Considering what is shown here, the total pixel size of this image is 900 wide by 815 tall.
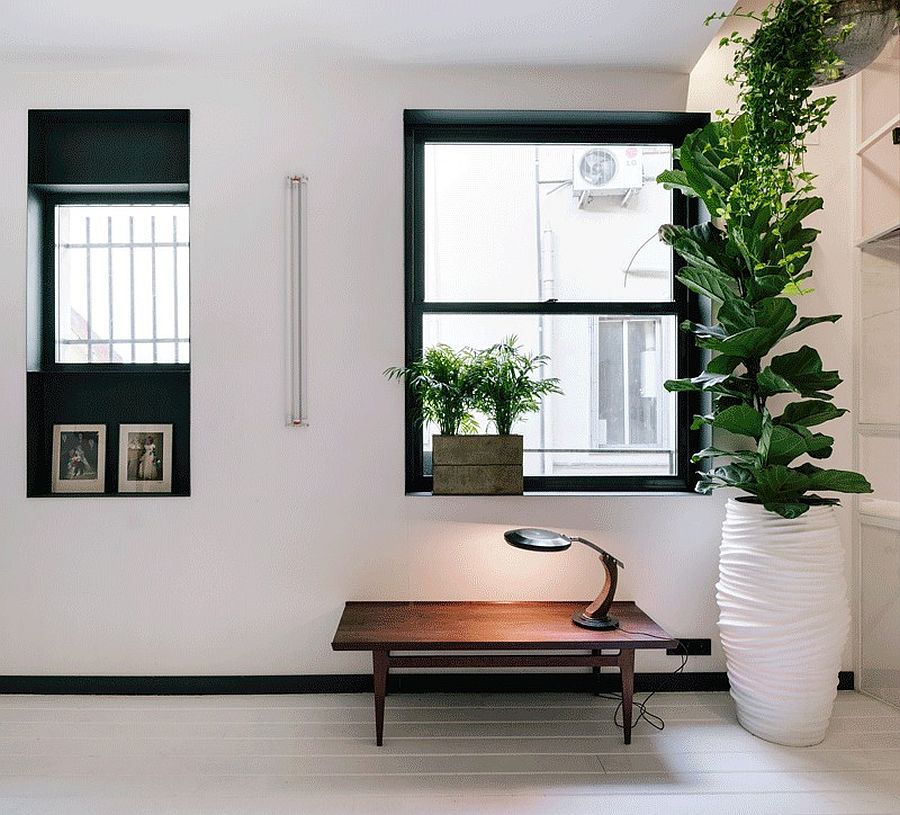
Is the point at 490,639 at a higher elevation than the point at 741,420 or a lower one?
lower

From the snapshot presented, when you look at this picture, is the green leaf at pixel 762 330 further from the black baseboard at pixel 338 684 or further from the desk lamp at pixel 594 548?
the black baseboard at pixel 338 684

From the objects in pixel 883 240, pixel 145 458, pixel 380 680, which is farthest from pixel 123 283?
pixel 883 240

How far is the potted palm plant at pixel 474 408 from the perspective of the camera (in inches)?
113

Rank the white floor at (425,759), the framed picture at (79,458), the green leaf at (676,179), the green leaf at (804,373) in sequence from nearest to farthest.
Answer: the white floor at (425,759)
the green leaf at (804,373)
the green leaf at (676,179)
the framed picture at (79,458)

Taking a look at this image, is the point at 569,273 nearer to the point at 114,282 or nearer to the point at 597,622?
the point at 597,622

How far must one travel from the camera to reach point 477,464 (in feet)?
9.57

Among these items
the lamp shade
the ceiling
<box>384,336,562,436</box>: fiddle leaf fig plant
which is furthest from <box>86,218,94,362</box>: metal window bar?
the lamp shade

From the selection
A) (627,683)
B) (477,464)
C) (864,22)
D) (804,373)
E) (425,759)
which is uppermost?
(864,22)

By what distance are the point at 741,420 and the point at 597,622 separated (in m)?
0.89

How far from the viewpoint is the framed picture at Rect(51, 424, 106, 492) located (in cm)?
306

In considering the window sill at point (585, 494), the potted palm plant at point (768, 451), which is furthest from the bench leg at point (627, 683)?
the window sill at point (585, 494)

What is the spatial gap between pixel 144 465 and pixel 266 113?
158 centimetres

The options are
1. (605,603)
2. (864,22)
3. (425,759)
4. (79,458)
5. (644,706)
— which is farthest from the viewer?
(79,458)

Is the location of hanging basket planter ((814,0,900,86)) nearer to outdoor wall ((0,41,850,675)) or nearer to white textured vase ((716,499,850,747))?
outdoor wall ((0,41,850,675))
